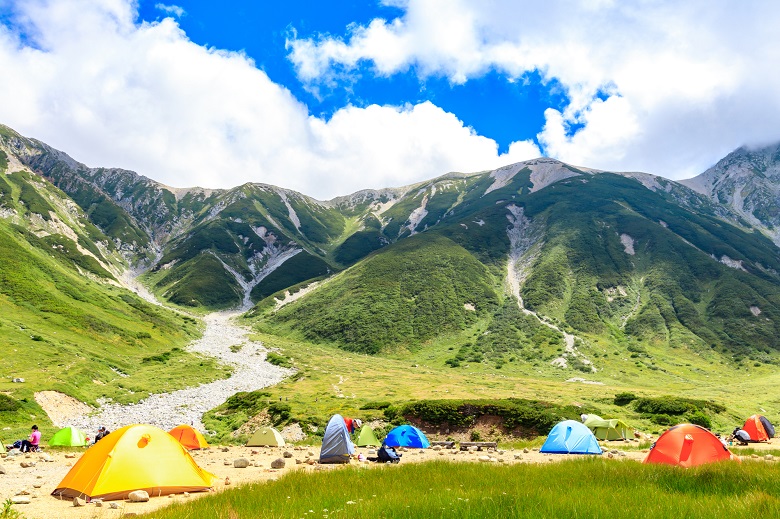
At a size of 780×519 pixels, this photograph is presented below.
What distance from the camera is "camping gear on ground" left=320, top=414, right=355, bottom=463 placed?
20625mm

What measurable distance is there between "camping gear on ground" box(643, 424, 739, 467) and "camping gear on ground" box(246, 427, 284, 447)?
20781 mm

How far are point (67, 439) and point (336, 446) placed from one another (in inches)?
655

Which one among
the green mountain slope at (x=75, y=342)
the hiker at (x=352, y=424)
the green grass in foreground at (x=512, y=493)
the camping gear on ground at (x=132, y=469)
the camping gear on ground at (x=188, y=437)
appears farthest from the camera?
the green mountain slope at (x=75, y=342)

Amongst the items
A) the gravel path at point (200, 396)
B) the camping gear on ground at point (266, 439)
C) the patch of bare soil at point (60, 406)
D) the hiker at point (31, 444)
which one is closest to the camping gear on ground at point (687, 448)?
the camping gear on ground at point (266, 439)

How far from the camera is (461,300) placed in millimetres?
127625

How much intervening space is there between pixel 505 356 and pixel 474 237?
87.8 metres

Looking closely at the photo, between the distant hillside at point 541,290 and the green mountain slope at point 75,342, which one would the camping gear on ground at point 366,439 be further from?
the distant hillside at point 541,290

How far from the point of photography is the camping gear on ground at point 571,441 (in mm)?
22688

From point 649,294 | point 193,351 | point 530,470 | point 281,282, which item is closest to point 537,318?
point 649,294

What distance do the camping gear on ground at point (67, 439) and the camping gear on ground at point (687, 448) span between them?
29315 mm

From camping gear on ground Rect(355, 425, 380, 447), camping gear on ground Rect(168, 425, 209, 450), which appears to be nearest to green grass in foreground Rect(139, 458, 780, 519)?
camping gear on ground Rect(355, 425, 380, 447)

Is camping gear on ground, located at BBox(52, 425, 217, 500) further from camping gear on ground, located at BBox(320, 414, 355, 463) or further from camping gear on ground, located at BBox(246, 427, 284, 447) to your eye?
camping gear on ground, located at BBox(246, 427, 284, 447)

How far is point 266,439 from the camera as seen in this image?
27734 mm

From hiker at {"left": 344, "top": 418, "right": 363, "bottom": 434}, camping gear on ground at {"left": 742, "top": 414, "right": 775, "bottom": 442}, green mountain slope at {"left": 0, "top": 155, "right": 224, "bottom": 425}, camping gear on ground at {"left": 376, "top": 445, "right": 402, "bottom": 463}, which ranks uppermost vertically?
green mountain slope at {"left": 0, "top": 155, "right": 224, "bottom": 425}
